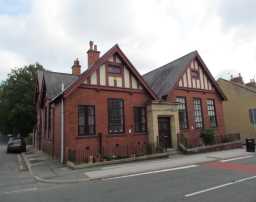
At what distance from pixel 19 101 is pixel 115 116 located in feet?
83.4

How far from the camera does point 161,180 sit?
326 inches

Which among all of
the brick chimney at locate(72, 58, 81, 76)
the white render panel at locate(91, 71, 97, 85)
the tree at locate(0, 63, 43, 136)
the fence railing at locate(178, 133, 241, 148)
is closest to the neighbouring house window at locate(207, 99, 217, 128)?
the fence railing at locate(178, 133, 241, 148)

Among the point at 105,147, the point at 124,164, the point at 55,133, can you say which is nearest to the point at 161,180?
the point at 124,164

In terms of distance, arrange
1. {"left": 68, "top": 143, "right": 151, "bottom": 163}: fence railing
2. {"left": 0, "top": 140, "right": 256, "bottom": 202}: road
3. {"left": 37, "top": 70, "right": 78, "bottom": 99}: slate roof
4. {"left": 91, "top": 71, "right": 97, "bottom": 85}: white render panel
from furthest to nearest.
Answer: {"left": 37, "top": 70, "right": 78, "bottom": 99}: slate roof < {"left": 91, "top": 71, "right": 97, "bottom": 85}: white render panel < {"left": 68, "top": 143, "right": 151, "bottom": 163}: fence railing < {"left": 0, "top": 140, "right": 256, "bottom": 202}: road

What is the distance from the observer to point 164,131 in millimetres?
16578

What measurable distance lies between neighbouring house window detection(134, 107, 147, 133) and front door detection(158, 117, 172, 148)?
1319 mm

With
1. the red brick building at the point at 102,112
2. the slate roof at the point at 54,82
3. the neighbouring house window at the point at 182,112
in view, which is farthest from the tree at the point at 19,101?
the neighbouring house window at the point at 182,112

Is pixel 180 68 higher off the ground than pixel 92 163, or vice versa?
pixel 180 68

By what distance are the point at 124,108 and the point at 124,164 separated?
445cm

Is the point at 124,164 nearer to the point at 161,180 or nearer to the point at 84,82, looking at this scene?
the point at 161,180

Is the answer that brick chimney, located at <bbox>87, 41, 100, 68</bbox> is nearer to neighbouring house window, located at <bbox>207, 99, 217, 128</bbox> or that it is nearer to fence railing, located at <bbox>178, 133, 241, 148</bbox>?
fence railing, located at <bbox>178, 133, 241, 148</bbox>

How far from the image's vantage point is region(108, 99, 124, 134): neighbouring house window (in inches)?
576

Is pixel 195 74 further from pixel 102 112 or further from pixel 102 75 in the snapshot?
pixel 102 112

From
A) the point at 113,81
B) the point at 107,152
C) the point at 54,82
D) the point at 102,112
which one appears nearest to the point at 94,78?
the point at 113,81
